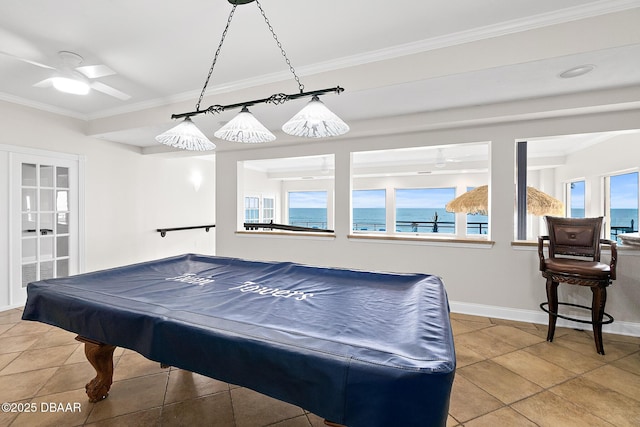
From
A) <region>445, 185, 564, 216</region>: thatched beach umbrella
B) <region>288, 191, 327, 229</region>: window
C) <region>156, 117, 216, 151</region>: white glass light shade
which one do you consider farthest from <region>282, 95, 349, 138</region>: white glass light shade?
<region>288, 191, 327, 229</region>: window

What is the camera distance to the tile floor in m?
1.70

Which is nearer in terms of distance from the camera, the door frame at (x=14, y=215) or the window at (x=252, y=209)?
the door frame at (x=14, y=215)

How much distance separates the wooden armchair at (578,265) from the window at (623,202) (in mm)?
2078

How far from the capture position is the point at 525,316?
3143 mm

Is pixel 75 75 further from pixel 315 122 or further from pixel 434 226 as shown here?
pixel 434 226

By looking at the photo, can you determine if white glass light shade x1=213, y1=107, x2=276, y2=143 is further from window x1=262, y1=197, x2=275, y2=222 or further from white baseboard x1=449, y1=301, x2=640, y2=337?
window x1=262, y1=197, x2=275, y2=222

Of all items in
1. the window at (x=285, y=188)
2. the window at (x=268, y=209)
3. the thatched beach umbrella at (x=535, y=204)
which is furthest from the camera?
the window at (x=268, y=209)

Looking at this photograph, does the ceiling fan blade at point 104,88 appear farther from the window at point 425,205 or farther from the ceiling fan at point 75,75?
the window at point 425,205

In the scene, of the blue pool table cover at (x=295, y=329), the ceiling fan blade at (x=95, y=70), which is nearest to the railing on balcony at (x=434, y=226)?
the blue pool table cover at (x=295, y=329)

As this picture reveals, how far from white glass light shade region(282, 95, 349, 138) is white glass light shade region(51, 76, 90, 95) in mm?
1697

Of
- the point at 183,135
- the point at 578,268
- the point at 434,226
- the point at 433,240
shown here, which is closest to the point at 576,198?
the point at 434,226

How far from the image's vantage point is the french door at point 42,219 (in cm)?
354

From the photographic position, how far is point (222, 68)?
108 inches

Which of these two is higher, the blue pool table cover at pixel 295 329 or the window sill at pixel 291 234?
the window sill at pixel 291 234
